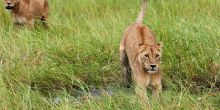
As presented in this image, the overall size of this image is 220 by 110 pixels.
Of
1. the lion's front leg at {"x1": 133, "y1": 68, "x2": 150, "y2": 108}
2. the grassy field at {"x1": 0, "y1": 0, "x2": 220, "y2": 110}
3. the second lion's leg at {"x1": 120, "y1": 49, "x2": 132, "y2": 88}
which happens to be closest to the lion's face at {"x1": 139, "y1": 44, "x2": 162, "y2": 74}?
the lion's front leg at {"x1": 133, "y1": 68, "x2": 150, "y2": 108}

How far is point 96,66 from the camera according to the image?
20.7 feet

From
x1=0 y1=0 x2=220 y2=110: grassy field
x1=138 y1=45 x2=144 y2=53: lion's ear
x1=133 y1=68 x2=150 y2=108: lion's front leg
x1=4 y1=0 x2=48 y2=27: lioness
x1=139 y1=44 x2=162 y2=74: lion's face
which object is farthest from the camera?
x1=4 y1=0 x2=48 y2=27: lioness

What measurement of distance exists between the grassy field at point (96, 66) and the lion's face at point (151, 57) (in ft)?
0.90

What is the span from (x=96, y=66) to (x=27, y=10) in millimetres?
2978

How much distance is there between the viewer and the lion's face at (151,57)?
5.14 m

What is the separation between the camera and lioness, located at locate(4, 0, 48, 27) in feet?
28.0

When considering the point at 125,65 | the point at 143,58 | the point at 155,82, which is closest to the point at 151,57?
the point at 143,58

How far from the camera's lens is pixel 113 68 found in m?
6.40

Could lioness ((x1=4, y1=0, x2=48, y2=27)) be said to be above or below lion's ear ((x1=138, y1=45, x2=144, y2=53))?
below

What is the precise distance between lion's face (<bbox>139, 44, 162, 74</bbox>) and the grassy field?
0.27 meters

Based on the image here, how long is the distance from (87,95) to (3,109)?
938 millimetres

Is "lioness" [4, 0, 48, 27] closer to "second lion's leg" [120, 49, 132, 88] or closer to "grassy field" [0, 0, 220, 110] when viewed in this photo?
"grassy field" [0, 0, 220, 110]

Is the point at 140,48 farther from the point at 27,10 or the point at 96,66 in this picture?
the point at 27,10

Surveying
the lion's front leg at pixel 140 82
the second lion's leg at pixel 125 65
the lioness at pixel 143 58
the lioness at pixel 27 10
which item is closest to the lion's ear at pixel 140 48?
the lioness at pixel 143 58
